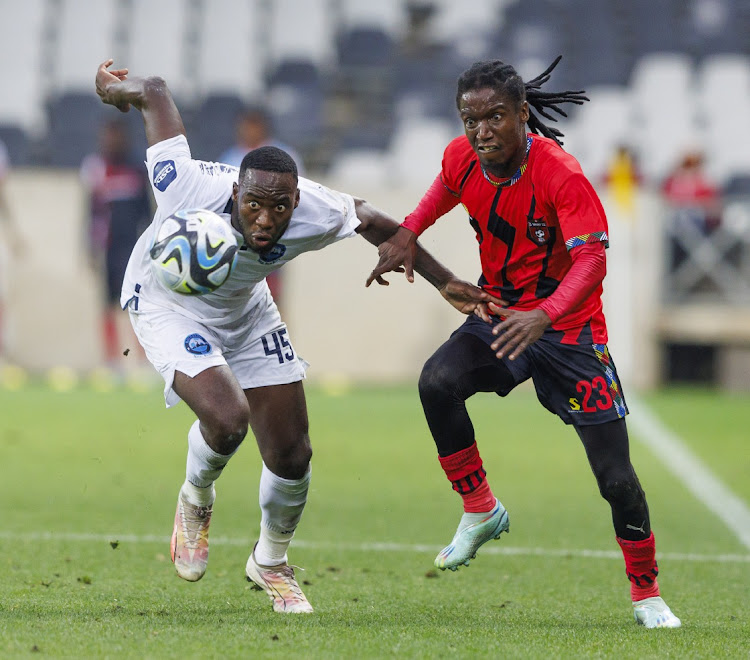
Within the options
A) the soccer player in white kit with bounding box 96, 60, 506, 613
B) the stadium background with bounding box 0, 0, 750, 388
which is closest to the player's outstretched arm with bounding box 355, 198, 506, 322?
the soccer player in white kit with bounding box 96, 60, 506, 613

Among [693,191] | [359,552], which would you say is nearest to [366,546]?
[359,552]

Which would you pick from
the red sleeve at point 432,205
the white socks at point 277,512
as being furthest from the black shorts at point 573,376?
the white socks at point 277,512

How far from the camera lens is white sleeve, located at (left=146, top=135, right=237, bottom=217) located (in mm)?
5457

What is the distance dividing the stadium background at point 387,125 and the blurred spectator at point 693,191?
158 millimetres

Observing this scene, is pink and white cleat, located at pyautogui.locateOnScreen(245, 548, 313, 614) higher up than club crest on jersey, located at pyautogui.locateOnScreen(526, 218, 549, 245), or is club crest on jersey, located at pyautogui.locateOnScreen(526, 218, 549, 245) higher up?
club crest on jersey, located at pyautogui.locateOnScreen(526, 218, 549, 245)

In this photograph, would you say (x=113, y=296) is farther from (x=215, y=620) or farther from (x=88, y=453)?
(x=215, y=620)

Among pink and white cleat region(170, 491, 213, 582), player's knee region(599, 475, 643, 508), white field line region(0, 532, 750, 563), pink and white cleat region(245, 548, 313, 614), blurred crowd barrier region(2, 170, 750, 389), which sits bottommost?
blurred crowd barrier region(2, 170, 750, 389)

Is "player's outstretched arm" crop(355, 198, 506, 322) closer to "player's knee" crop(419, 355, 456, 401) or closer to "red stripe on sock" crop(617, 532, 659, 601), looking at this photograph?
"player's knee" crop(419, 355, 456, 401)

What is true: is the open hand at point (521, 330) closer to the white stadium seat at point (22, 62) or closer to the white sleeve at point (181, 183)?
the white sleeve at point (181, 183)

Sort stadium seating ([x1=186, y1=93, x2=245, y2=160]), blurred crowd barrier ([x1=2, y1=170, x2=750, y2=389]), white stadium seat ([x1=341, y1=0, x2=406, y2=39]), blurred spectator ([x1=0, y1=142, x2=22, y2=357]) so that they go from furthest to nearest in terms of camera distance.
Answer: white stadium seat ([x1=341, y1=0, x2=406, y2=39])
stadium seating ([x1=186, y1=93, x2=245, y2=160])
blurred crowd barrier ([x1=2, y1=170, x2=750, y2=389])
blurred spectator ([x1=0, y1=142, x2=22, y2=357])

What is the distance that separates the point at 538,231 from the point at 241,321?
4.25 ft

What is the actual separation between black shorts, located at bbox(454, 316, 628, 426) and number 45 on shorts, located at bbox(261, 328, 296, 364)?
838mm

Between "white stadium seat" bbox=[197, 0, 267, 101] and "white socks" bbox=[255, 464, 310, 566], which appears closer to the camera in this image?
"white socks" bbox=[255, 464, 310, 566]

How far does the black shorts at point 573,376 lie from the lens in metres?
5.40
